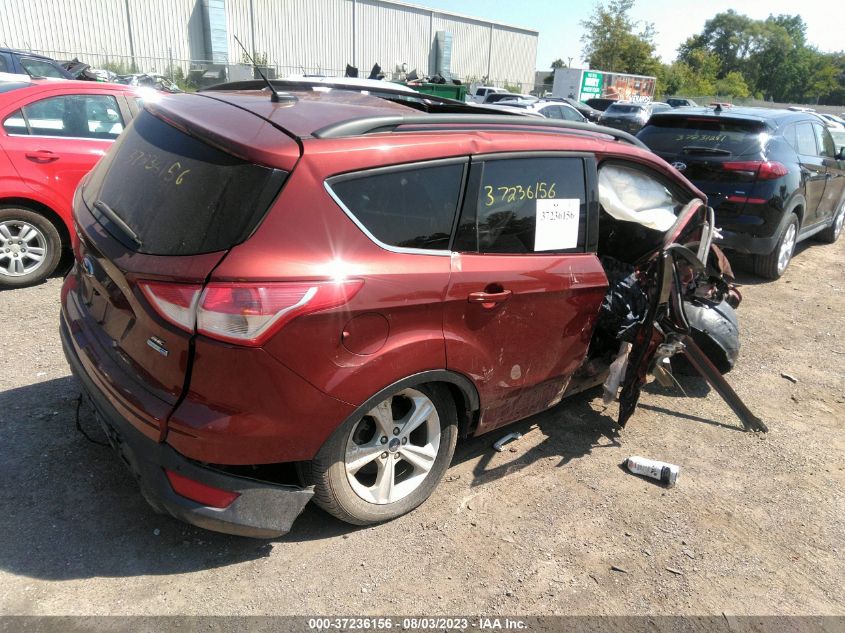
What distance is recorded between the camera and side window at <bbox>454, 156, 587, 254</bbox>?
9.06 feet

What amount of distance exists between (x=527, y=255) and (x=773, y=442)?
2.20 m

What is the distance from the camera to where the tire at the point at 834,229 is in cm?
925

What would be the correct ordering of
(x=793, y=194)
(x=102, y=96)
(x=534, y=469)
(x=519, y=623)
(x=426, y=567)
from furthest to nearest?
1. (x=793, y=194)
2. (x=102, y=96)
3. (x=534, y=469)
4. (x=426, y=567)
5. (x=519, y=623)

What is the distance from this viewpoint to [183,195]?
2338 mm

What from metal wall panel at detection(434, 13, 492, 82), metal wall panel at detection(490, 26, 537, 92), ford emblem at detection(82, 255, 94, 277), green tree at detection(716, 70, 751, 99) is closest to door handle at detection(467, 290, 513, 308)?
ford emblem at detection(82, 255, 94, 277)

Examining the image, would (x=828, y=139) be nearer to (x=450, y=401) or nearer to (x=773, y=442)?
(x=773, y=442)

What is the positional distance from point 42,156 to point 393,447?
4.43m

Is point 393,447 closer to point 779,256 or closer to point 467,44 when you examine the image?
Result: point 779,256

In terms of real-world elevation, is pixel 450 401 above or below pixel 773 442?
above

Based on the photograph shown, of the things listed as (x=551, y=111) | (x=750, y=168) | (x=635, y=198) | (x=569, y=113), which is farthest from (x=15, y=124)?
(x=569, y=113)

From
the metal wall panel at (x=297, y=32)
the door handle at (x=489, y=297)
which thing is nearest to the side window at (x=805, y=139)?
the door handle at (x=489, y=297)

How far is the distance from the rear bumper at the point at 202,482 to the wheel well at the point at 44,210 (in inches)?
143

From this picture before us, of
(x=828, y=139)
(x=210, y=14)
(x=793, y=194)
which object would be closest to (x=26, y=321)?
(x=793, y=194)

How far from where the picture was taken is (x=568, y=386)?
3.62 meters
